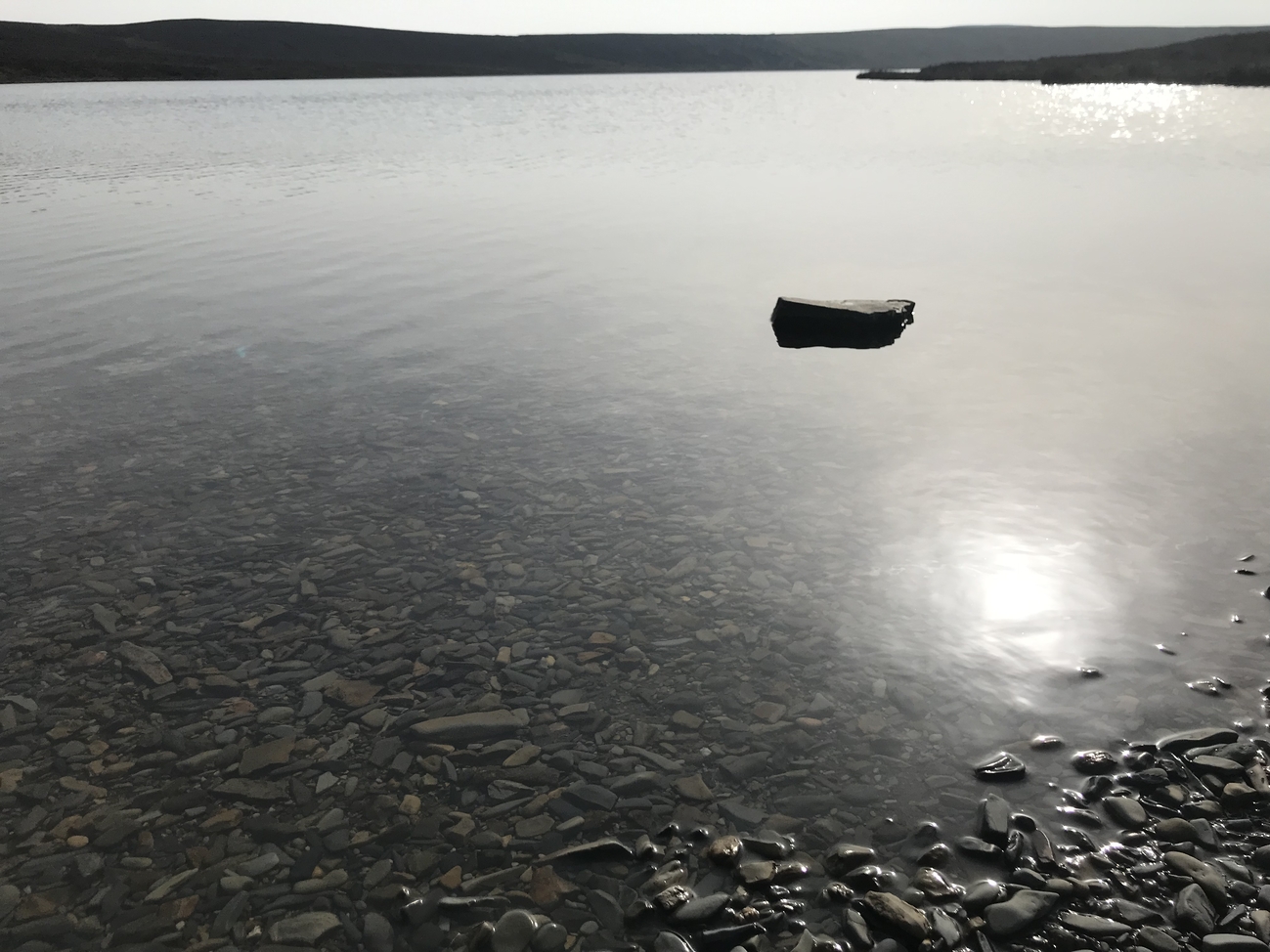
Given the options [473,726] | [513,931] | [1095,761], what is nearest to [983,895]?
[1095,761]

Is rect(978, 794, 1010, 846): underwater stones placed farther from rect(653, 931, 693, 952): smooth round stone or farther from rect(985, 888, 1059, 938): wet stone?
rect(653, 931, 693, 952): smooth round stone

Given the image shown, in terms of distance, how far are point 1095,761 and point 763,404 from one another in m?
8.47

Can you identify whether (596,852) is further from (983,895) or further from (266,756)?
(266,756)

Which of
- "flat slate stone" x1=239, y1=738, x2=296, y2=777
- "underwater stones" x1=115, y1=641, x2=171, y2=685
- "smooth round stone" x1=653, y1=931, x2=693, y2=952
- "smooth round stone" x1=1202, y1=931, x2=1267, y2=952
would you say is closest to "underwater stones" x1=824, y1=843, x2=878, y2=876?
"smooth round stone" x1=653, y1=931, x2=693, y2=952

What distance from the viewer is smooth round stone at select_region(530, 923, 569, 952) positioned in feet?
16.8

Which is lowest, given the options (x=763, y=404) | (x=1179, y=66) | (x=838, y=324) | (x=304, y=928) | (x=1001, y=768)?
(x=763, y=404)

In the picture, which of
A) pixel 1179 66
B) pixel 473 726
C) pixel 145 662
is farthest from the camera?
pixel 1179 66

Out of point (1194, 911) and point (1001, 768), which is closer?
point (1194, 911)

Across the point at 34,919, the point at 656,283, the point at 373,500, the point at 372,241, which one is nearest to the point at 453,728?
the point at 34,919

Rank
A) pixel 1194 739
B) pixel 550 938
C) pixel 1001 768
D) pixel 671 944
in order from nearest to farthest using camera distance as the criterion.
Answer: pixel 671 944 → pixel 550 938 → pixel 1001 768 → pixel 1194 739

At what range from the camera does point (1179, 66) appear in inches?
5920

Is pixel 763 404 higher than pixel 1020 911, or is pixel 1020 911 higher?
pixel 1020 911

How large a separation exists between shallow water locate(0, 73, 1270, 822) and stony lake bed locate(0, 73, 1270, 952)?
0.28ft

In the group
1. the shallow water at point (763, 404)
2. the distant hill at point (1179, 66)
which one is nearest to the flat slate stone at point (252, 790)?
the shallow water at point (763, 404)
